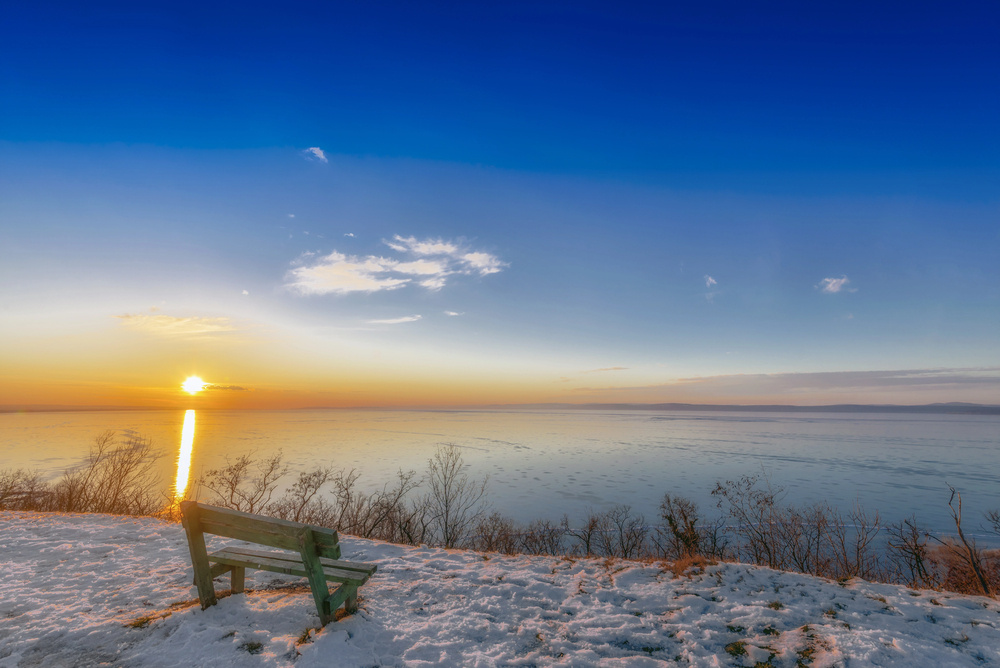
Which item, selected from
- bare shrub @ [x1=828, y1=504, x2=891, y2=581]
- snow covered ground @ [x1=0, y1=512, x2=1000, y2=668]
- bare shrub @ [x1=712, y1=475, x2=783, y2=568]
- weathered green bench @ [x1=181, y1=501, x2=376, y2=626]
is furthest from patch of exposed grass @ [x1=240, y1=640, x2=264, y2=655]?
bare shrub @ [x1=712, y1=475, x2=783, y2=568]

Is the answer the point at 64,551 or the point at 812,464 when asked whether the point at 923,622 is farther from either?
the point at 812,464

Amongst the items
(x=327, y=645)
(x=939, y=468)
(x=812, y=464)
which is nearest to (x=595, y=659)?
(x=327, y=645)

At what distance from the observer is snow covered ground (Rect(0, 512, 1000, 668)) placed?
4.91 m

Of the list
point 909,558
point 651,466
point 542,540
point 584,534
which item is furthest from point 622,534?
point 651,466

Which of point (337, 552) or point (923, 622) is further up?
point (337, 552)

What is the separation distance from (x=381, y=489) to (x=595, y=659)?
158 ft

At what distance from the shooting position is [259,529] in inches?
205

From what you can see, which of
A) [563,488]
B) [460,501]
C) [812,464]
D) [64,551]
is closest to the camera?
[64,551]

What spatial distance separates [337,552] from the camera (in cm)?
493

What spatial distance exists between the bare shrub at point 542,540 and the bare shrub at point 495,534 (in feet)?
2.19

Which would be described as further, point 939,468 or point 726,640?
point 939,468

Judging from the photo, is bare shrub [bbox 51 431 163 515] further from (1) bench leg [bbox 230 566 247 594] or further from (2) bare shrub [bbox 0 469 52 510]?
(1) bench leg [bbox 230 566 247 594]

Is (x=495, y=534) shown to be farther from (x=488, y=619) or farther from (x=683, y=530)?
(x=488, y=619)

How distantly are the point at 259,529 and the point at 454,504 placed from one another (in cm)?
4133
